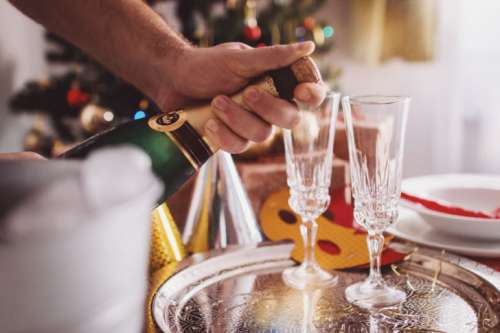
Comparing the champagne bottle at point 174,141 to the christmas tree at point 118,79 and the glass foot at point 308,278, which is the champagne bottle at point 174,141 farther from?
the christmas tree at point 118,79

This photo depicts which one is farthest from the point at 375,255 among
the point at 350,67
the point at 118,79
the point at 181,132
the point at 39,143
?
the point at 350,67

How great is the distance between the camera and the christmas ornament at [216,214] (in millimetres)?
776

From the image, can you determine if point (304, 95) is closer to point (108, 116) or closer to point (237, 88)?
point (237, 88)

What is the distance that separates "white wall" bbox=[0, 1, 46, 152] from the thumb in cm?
256

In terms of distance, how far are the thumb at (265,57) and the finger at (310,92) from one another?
3 cm

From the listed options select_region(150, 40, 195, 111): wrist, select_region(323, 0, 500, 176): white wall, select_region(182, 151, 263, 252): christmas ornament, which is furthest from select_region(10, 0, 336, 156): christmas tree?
select_region(182, 151, 263, 252): christmas ornament

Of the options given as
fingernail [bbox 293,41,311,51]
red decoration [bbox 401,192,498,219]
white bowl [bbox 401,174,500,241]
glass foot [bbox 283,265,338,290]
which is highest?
fingernail [bbox 293,41,311,51]

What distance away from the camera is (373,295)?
2.08 ft

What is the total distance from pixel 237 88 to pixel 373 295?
304 millimetres

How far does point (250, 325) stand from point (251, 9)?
2.12 m

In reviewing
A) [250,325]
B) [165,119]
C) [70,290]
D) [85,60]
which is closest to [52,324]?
[70,290]

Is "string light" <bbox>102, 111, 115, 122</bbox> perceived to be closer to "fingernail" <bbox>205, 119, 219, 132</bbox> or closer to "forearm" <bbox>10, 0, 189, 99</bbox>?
"forearm" <bbox>10, 0, 189, 99</bbox>

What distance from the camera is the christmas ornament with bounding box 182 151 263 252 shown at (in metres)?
0.78

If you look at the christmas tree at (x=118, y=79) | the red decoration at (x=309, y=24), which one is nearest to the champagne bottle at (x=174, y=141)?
the christmas tree at (x=118, y=79)
